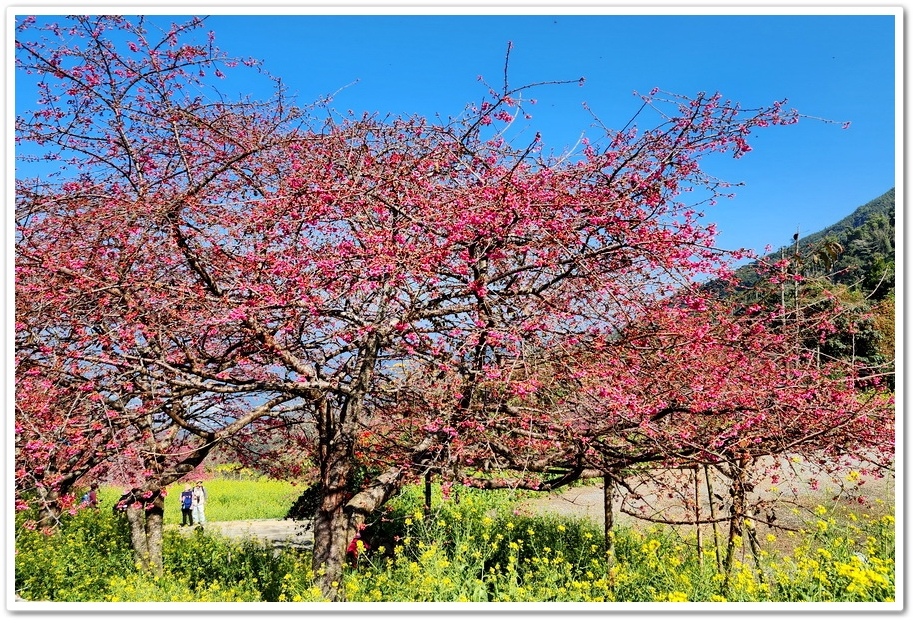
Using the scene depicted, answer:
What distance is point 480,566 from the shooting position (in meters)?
3.60

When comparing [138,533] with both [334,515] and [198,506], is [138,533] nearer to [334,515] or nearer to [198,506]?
[334,515]

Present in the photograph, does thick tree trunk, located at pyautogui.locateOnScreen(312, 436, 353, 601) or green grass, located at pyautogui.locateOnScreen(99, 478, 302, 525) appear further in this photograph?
green grass, located at pyautogui.locateOnScreen(99, 478, 302, 525)

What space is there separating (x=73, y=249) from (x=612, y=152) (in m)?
3.80

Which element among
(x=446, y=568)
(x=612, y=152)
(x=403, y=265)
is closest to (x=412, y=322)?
(x=403, y=265)

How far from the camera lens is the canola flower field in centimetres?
312

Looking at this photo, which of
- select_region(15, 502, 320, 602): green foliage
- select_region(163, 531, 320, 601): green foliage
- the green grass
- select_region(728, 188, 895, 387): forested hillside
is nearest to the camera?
select_region(728, 188, 895, 387): forested hillside

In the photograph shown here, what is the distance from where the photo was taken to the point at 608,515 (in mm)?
4512

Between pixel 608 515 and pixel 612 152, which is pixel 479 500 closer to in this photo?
pixel 608 515

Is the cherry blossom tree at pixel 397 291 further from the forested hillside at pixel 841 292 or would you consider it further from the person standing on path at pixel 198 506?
the person standing on path at pixel 198 506

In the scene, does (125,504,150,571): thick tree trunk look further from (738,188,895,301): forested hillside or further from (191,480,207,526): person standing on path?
(738,188,895,301): forested hillside

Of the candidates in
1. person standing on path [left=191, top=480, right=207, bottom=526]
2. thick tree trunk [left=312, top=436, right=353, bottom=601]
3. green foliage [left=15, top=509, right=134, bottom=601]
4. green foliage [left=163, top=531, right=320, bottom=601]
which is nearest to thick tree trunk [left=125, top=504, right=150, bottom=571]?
green foliage [left=15, top=509, right=134, bottom=601]

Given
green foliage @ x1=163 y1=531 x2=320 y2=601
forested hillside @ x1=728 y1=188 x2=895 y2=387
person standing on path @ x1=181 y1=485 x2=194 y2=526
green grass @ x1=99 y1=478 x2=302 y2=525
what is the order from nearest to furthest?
forested hillside @ x1=728 y1=188 x2=895 y2=387
green foliage @ x1=163 y1=531 x2=320 y2=601
person standing on path @ x1=181 y1=485 x2=194 y2=526
green grass @ x1=99 y1=478 x2=302 y2=525

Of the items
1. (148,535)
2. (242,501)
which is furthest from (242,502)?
(148,535)
